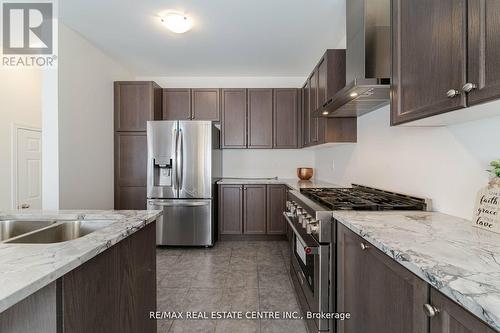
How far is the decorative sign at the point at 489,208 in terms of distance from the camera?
1078 mm

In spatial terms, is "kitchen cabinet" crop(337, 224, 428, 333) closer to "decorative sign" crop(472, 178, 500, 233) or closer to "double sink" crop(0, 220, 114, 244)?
"decorative sign" crop(472, 178, 500, 233)

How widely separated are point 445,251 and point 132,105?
398cm

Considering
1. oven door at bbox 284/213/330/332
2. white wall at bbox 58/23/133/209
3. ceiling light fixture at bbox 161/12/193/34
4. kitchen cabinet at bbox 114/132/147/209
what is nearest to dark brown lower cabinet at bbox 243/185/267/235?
kitchen cabinet at bbox 114/132/147/209

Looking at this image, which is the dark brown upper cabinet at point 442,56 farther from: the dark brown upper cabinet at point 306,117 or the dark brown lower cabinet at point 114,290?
the dark brown upper cabinet at point 306,117

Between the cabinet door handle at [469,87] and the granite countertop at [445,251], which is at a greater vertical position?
the cabinet door handle at [469,87]

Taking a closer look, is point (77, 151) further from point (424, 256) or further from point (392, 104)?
point (424, 256)

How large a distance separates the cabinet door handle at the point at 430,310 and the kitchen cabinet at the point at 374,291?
3 centimetres

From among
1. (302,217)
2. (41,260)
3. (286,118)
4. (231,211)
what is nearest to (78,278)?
(41,260)

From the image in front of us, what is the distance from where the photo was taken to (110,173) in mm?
3752

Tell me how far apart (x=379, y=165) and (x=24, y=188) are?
4.09 meters

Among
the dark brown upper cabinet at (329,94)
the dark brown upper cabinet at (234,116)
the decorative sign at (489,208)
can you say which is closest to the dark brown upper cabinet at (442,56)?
the decorative sign at (489,208)

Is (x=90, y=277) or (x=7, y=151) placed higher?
(x=7, y=151)

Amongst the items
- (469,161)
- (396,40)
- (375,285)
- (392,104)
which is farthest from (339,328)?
(396,40)

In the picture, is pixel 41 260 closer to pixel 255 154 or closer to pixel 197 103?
pixel 197 103
